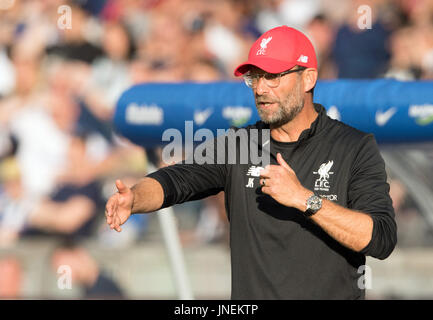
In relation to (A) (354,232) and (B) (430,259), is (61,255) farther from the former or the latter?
(A) (354,232)

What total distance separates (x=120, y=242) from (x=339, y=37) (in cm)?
317

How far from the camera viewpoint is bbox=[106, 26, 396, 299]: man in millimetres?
3330

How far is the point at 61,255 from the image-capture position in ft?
28.2

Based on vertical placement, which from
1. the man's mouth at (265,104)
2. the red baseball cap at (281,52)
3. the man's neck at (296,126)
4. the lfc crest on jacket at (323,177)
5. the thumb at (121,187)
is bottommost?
the thumb at (121,187)

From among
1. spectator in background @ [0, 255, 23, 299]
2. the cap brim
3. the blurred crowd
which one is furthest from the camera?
spectator in background @ [0, 255, 23, 299]

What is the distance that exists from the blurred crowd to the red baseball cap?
4.60 meters

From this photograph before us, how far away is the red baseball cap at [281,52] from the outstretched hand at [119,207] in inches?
30.3

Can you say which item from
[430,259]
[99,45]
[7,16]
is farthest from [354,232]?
[7,16]

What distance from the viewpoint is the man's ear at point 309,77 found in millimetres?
3561
